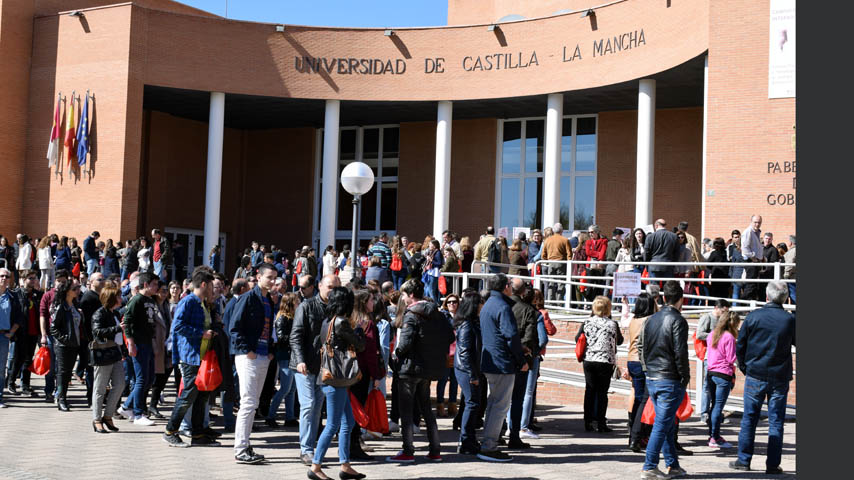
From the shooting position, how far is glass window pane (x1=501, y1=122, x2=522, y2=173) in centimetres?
2928

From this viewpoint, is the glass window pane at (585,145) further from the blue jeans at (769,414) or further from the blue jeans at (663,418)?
the blue jeans at (663,418)

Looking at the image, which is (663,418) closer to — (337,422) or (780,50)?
(337,422)

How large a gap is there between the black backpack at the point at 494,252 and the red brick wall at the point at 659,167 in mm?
9454

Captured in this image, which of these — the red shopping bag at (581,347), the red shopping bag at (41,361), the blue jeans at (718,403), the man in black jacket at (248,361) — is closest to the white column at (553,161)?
the red shopping bag at (581,347)

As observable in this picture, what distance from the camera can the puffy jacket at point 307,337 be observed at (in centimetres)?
761

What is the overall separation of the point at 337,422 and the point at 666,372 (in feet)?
9.42

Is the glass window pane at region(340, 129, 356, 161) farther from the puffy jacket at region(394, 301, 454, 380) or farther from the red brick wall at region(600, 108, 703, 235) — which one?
the puffy jacket at region(394, 301, 454, 380)

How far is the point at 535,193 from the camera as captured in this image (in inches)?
1136

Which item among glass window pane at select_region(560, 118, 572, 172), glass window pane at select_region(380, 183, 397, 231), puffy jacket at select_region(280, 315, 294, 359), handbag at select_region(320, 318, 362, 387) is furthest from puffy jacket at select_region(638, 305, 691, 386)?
glass window pane at select_region(380, 183, 397, 231)

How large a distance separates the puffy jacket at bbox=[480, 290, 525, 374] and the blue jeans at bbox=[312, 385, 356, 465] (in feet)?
5.45

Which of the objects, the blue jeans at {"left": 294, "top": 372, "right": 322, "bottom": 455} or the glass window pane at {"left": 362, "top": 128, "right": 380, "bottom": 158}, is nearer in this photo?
the blue jeans at {"left": 294, "top": 372, "right": 322, "bottom": 455}

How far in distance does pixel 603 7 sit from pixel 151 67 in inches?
509

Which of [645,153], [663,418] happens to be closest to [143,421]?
[663,418]

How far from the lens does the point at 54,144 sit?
26.1 metres
